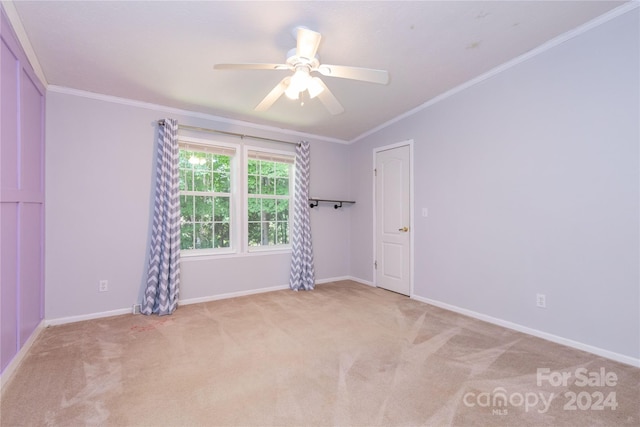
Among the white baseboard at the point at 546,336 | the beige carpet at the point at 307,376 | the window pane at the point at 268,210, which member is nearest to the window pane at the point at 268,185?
the window pane at the point at 268,210

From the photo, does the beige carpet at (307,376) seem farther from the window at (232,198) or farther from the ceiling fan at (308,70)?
the ceiling fan at (308,70)

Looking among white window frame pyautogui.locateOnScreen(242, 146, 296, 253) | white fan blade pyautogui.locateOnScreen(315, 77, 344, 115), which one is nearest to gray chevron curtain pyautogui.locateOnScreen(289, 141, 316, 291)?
white window frame pyautogui.locateOnScreen(242, 146, 296, 253)

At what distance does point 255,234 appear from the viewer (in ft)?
14.0

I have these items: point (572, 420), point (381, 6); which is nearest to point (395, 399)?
point (572, 420)

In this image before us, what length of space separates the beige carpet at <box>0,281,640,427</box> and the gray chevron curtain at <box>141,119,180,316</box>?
0.29 meters

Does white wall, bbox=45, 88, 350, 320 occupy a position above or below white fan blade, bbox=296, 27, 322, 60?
below

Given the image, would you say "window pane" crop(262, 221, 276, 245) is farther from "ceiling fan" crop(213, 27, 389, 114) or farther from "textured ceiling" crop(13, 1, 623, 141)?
"ceiling fan" crop(213, 27, 389, 114)

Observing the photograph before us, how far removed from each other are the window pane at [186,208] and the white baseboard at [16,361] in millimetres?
1674

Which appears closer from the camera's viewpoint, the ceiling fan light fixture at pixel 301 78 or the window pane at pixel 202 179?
the ceiling fan light fixture at pixel 301 78

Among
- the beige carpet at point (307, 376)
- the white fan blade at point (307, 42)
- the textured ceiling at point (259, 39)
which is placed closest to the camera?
the beige carpet at point (307, 376)

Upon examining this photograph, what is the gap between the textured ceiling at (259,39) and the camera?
2.00 m

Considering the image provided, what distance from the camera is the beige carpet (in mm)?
1642

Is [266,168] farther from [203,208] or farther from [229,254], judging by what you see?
[229,254]

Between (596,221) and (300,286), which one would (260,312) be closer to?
(300,286)
